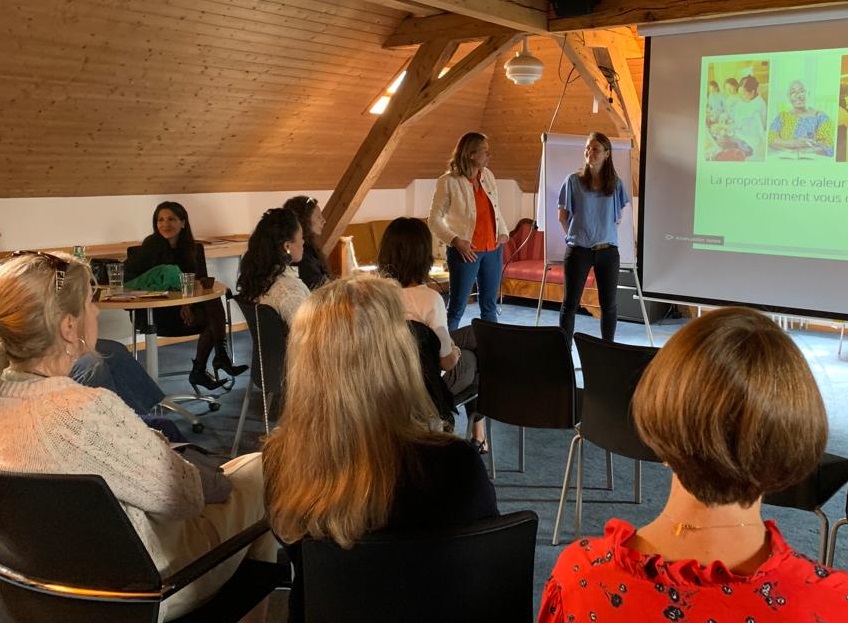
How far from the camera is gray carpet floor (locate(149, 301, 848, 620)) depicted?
10.3ft

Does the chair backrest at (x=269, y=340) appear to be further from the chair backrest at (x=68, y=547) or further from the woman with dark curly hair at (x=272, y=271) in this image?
the chair backrest at (x=68, y=547)

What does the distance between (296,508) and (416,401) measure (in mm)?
294

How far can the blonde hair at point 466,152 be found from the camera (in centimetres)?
496

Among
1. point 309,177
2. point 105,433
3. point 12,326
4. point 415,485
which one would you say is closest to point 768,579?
point 415,485

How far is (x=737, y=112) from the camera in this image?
14.2 ft

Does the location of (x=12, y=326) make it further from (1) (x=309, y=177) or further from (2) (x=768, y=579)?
(1) (x=309, y=177)

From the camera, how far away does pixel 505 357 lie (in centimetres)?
309

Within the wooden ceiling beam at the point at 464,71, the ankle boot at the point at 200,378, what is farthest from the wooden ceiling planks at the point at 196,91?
the ankle boot at the point at 200,378

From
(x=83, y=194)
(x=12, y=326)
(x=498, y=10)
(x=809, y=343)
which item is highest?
(x=498, y=10)

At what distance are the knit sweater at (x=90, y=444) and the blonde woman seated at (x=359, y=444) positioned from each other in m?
0.31

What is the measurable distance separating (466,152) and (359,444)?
373cm

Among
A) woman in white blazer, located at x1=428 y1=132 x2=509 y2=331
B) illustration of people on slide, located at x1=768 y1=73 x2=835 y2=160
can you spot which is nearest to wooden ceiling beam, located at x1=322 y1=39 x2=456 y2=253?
woman in white blazer, located at x1=428 y1=132 x2=509 y2=331

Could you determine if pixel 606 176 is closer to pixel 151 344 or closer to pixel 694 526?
pixel 151 344

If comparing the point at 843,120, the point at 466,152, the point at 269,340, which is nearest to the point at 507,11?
the point at 466,152
